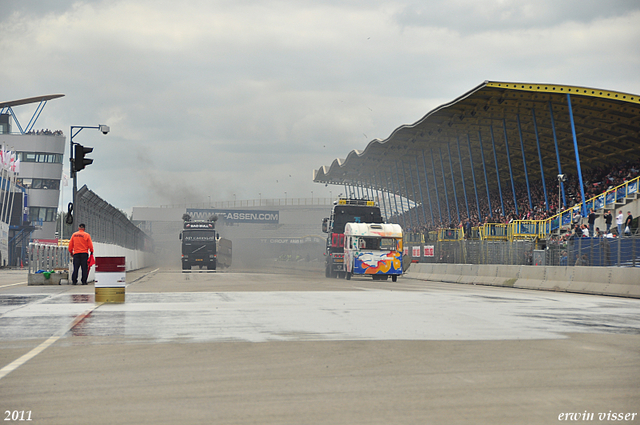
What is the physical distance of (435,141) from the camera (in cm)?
6012

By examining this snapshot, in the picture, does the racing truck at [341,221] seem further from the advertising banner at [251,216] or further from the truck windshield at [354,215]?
the advertising banner at [251,216]

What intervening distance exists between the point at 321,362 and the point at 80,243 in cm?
1673

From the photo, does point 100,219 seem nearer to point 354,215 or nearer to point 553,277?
point 354,215

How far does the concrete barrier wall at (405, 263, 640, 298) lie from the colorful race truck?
3.32 metres

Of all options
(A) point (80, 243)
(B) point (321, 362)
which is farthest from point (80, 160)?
(B) point (321, 362)

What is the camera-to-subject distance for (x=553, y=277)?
84.1ft

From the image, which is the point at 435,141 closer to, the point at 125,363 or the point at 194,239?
the point at 194,239

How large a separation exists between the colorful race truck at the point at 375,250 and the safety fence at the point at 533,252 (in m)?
4.10

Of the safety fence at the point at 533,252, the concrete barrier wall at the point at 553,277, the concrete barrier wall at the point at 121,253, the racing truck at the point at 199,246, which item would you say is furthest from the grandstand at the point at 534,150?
the concrete barrier wall at the point at 121,253

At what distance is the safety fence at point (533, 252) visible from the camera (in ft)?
73.8

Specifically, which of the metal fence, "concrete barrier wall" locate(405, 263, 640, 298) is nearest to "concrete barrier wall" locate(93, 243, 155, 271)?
the metal fence

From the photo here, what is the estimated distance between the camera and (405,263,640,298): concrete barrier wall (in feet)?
70.1

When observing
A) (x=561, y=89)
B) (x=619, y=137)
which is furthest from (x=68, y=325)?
(x=619, y=137)

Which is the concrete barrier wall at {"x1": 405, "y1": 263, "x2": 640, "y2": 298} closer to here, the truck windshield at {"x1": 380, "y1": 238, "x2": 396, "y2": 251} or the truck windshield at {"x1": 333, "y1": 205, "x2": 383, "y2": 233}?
the truck windshield at {"x1": 380, "y1": 238, "x2": 396, "y2": 251}
